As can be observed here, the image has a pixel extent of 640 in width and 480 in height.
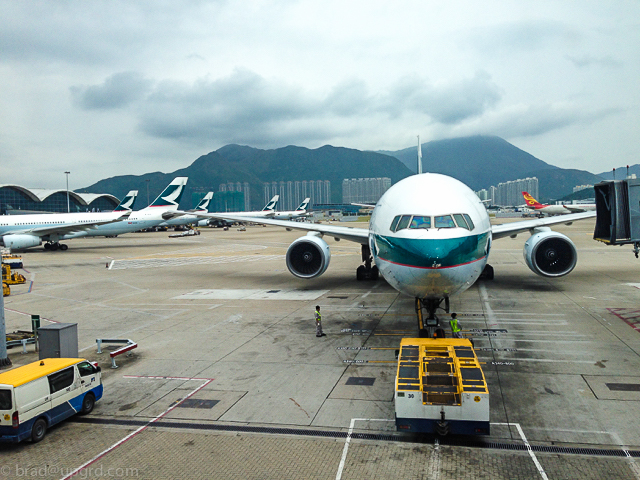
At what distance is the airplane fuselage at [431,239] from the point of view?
10.3 m

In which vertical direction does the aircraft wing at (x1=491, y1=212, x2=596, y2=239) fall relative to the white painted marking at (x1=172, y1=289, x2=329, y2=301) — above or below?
above

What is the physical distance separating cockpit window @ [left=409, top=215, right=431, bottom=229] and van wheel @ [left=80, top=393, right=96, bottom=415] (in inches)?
337

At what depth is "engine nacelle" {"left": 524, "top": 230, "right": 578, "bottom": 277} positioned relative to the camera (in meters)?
19.6

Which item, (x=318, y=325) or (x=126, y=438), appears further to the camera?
(x=318, y=325)

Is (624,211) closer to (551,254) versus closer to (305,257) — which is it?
(551,254)

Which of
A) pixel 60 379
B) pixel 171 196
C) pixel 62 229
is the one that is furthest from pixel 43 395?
pixel 171 196

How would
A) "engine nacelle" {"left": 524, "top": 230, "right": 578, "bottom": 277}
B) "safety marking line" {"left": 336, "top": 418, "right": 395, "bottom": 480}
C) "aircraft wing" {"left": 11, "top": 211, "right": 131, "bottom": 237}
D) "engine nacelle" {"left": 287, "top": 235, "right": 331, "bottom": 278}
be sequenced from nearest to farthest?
"safety marking line" {"left": 336, "top": 418, "right": 395, "bottom": 480}
"engine nacelle" {"left": 524, "top": 230, "right": 578, "bottom": 277}
"engine nacelle" {"left": 287, "top": 235, "right": 331, "bottom": 278}
"aircraft wing" {"left": 11, "top": 211, "right": 131, "bottom": 237}

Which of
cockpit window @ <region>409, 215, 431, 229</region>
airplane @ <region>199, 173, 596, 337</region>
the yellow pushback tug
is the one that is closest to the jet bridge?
airplane @ <region>199, 173, 596, 337</region>

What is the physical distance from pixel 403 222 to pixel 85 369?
8347mm

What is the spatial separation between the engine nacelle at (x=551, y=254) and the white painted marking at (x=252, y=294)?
10305 millimetres

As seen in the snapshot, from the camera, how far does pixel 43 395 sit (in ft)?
28.5

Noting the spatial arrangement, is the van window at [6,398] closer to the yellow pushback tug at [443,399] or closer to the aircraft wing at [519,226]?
the yellow pushback tug at [443,399]

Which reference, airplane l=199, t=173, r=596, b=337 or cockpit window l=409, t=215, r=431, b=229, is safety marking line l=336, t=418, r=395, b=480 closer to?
airplane l=199, t=173, r=596, b=337

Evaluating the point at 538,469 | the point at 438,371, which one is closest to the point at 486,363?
the point at 438,371
